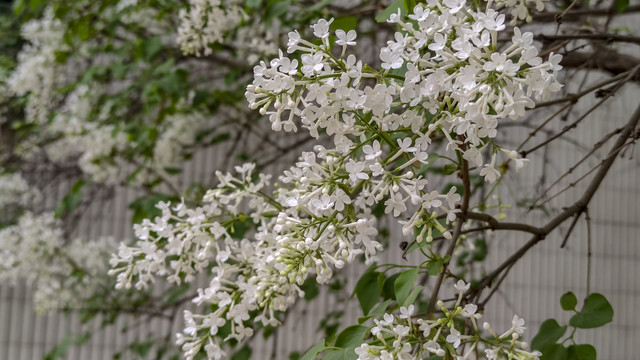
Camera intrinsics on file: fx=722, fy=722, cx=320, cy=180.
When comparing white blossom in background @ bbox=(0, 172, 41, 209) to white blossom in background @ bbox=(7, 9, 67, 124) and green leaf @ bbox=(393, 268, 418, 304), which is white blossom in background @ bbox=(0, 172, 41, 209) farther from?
green leaf @ bbox=(393, 268, 418, 304)

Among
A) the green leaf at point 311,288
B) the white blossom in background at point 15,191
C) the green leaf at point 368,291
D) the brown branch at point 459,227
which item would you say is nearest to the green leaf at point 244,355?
the green leaf at point 311,288

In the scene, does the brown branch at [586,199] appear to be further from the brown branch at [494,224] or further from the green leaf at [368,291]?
the green leaf at [368,291]

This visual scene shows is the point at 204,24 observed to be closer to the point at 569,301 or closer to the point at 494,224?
the point at 494,224

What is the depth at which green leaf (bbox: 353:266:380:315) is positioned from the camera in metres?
1.17

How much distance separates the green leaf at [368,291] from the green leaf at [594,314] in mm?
314

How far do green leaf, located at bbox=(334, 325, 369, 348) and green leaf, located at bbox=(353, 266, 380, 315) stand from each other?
21cm

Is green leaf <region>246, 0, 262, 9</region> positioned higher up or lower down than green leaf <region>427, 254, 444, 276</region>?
higher up

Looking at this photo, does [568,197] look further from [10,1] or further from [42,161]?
[10,1]

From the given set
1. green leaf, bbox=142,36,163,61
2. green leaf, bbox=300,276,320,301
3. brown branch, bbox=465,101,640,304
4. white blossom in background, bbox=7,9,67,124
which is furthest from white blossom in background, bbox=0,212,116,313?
brown branch, bbox=465,101,640,304

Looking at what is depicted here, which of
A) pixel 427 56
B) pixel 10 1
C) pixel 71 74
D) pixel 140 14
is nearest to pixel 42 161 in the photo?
pixel 71 74

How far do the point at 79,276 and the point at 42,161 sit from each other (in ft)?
2.83

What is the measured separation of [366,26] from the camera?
9.95 feet

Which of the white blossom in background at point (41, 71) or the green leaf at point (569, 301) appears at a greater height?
the white blossom in background at point (41, 71)

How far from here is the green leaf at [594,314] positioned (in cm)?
112
